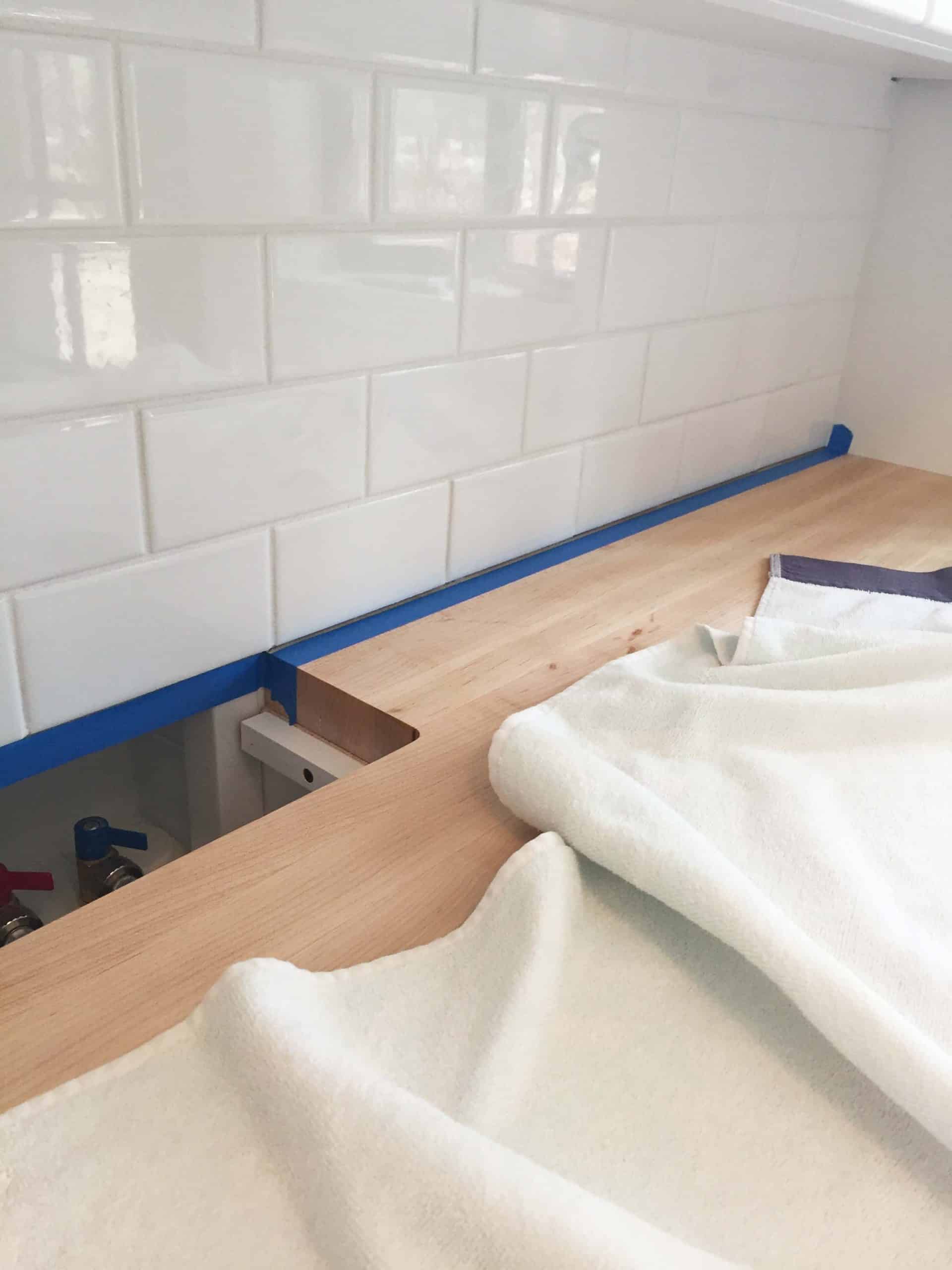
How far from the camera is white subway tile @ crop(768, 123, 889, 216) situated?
1231 mm

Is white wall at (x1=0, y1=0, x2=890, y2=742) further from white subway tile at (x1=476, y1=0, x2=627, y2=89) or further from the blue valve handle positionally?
the blue valve handle

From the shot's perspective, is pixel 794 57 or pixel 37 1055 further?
pixel 794 57

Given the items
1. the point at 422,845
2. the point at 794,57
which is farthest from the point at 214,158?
the point at 794,57

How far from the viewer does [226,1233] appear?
38 centimetres

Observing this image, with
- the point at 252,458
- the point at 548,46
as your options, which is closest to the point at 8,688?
the point at 252,458

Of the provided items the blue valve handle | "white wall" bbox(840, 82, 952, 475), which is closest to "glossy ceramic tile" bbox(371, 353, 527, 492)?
the blue valve handle

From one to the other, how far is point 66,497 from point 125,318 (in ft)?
0.38

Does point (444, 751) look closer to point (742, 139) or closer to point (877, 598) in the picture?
point (877, 598)

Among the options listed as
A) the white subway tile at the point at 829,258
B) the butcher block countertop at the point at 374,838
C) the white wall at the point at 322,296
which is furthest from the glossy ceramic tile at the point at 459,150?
the white subway tile at the point at 829,258

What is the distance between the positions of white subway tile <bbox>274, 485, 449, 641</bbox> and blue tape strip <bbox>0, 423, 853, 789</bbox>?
0.02 m

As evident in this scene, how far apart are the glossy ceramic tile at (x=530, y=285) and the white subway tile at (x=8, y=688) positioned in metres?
0.45

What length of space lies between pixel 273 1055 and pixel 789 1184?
22cm

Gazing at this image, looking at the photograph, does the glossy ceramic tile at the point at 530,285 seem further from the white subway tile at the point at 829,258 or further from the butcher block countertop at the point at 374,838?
the white subway tile at the point at 829,258

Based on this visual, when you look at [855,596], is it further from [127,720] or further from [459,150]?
[127,720]
